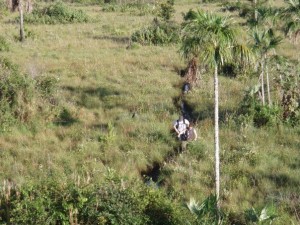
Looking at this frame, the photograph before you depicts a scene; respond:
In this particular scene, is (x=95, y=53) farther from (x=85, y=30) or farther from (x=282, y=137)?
(x=282, y=137)

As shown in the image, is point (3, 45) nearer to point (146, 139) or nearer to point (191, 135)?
point (146, 139)

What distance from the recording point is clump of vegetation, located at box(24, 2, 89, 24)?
41.8 meters

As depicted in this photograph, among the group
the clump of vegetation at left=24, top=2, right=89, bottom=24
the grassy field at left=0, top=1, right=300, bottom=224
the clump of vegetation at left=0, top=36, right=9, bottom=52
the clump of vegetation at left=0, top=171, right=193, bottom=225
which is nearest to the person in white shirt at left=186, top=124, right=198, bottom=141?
the grassy field at left=0, top=1, right=300, bottom=224

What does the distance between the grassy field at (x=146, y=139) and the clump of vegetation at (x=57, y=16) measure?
16.9 m

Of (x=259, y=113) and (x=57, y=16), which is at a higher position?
(x=57, y=16)

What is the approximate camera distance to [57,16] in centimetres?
4278

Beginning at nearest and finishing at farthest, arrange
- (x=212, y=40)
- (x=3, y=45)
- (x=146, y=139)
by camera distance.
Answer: (x=212, y=40) < (x=146, y=139) < (x=3, y=45)

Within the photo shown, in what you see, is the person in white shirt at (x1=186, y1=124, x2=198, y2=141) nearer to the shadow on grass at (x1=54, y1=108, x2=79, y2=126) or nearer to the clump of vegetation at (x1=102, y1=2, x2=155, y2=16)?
the shadow on grass at (x1=54, y1=108, x2=79, y2=126)

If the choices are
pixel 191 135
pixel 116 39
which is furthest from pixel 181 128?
pixel 116 39

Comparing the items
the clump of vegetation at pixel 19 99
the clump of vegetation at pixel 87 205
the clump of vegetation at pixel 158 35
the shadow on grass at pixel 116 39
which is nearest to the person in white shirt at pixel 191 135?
the clump of vegetation at pixel 87 205

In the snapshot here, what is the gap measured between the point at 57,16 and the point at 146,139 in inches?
1205

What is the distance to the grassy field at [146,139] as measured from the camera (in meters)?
11.6

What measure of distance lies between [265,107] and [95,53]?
1385 centimetres

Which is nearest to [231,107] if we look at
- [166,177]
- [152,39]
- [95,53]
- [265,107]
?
[265,107]
